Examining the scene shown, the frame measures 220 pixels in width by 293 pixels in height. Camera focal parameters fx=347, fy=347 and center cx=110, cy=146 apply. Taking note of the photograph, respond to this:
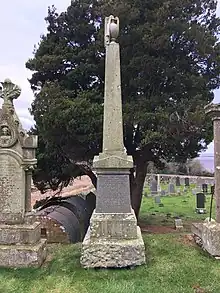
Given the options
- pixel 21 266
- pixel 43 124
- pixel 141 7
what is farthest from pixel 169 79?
pixel 21 266

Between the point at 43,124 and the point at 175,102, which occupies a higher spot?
the point at 175,102

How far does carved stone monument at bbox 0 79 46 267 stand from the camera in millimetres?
6168

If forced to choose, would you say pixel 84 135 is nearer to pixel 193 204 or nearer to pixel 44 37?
pixel 44 37

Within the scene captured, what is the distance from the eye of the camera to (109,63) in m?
6.66

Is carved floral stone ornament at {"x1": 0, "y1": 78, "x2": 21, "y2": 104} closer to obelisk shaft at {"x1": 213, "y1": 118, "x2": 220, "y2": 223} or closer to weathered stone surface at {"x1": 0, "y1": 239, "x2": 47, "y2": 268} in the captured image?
weathered stone surface at {"x1": 0, "y1": 239, "x2": 47, "y2": 268}

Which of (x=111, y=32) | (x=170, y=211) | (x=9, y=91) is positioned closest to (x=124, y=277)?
(x=9, y=91)

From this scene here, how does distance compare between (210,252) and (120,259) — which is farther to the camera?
(210,252)

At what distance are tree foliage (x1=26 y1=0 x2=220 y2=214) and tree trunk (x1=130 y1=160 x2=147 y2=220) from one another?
42 millimetres

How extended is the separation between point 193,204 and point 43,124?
1197 centimetres

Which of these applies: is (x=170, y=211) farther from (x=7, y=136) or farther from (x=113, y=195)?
(x=7, y=136)

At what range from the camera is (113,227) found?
617 centimetres

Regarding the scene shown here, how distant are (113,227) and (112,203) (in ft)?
1.42

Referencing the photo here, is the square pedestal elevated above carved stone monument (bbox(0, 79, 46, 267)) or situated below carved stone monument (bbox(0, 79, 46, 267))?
below

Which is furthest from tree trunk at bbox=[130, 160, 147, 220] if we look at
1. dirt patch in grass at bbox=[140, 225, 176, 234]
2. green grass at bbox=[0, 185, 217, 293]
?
green grass at bbox=[0, 185, 217, 293]
